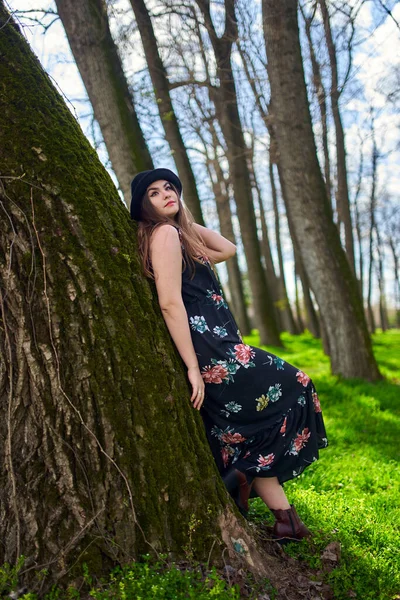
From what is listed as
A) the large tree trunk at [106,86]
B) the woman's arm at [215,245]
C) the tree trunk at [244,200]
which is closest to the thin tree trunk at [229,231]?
the tree trunk at [244,200]

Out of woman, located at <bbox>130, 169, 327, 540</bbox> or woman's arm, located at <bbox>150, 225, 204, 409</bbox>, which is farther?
woman, located at <bbox>130, 169, 327, 540</bbox>

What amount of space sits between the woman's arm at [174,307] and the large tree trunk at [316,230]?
15.7ft

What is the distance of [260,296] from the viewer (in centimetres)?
1245

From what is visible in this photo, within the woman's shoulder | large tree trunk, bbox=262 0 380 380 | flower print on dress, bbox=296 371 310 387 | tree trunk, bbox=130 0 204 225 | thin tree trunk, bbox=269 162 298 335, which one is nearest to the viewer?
the woman's shoulder

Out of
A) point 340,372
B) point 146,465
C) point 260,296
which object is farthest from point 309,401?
point 260,296

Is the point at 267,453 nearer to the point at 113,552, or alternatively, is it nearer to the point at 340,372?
the point at 113,552

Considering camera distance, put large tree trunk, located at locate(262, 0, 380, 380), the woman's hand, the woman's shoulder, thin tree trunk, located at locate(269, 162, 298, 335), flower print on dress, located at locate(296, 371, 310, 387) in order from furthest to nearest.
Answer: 1. thin tree trunk, located at locate(269, 162, 298, 335)
2. large tree trunk, located at locate(262, 0, 380, 380)
3. flower print on dress, located at locate(296, 371, 310, 387)
4. the woman's shoulder
5. the woman's hand

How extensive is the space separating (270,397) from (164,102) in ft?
21.1

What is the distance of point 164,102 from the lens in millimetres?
8062

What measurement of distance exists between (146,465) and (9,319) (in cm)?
91

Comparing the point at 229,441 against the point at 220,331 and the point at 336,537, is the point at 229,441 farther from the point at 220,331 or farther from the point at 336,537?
the point at 336,537

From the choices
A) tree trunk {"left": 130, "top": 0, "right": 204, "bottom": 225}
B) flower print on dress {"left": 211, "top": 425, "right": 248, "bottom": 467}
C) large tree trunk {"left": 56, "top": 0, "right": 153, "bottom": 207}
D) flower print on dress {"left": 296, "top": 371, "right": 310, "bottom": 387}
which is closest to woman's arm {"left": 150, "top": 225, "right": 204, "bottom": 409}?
flower print on dress {"left": 211, "top": 425, "right": 248, "bottom": 467}

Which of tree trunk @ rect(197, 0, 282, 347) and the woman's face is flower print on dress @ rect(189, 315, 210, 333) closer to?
the woman's face

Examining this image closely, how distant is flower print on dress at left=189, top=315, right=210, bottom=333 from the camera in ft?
9.38
